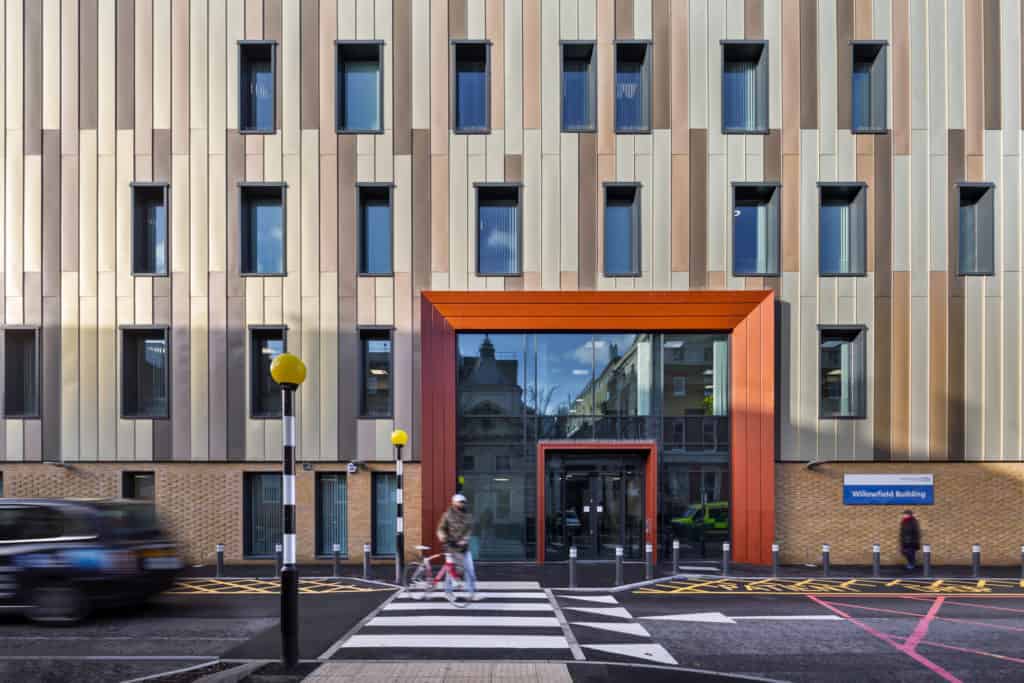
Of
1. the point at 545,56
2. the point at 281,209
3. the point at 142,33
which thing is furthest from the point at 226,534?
the point at 545,56

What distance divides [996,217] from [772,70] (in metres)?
6.87

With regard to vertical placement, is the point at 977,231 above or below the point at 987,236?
above

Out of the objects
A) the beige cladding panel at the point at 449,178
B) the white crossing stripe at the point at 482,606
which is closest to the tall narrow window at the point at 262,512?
the beige cladding panel at the point at 449,178

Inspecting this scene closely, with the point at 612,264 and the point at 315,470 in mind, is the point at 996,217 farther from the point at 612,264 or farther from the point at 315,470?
the point at 315,470

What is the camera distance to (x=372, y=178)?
1798 cm

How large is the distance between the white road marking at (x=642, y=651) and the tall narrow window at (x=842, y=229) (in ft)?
38.8

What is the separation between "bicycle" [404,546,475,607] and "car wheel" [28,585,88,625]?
545 centimetres

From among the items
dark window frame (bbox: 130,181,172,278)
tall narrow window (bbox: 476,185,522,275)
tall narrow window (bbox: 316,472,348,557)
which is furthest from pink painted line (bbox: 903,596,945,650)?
dark window frame (bbox: 130,181,172,278)

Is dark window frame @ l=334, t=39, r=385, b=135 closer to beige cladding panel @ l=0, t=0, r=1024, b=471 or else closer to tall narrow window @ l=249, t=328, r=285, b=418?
beige cladding panel @ l=0, t=0, r=1024, b=471

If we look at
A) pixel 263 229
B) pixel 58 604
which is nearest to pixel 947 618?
pixel 58 604

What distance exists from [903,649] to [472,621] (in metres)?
6.26

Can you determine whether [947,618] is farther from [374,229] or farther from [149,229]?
[149,229]

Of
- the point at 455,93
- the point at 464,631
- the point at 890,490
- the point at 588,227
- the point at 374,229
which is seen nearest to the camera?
the point at 464,631

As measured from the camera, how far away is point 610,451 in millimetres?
17891
